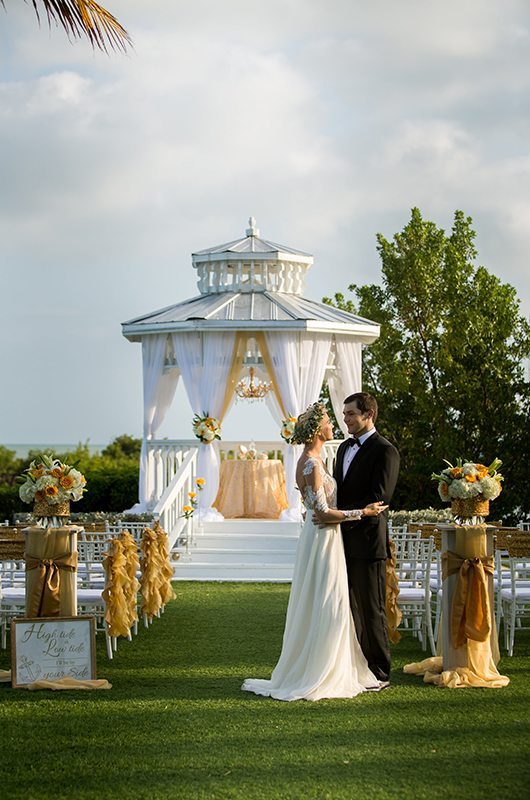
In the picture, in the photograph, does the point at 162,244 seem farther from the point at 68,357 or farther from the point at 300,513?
the point at 68,357

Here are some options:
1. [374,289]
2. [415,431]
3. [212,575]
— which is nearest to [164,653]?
[212,575]

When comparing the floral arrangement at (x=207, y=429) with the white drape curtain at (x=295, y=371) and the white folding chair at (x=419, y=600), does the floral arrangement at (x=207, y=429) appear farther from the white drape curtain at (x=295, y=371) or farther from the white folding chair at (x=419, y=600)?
the white folding chair at (x=419, y=600)

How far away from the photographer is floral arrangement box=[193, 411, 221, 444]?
1756cm

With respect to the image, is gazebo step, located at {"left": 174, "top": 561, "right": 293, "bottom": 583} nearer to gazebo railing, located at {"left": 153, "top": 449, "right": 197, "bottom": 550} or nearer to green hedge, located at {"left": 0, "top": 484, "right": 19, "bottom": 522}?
gazebo railing, located at {"left": 153, "top": 449, "right": 197, "bottom": 550}

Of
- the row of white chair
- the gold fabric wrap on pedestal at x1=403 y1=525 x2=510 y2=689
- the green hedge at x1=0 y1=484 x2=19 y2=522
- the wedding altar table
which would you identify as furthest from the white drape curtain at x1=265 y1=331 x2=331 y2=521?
the gold fabric wrap on pedestal at x1=403 y1=525 x2=510 y2=689

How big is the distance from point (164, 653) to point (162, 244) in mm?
12081

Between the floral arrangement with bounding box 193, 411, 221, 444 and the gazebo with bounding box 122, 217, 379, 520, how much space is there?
19cm

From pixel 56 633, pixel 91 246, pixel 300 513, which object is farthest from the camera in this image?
pixel 91 246

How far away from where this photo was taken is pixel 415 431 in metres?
23.0

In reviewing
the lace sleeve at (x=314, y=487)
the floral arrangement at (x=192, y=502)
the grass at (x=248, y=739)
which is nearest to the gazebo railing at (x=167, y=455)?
the floral arrangement at (x=192, y=502)

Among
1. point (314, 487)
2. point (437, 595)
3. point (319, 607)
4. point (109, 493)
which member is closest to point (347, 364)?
point (109, 493)

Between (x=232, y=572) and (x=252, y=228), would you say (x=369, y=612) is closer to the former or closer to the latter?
(x=232, y=572)

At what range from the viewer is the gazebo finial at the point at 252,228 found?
2009 cm

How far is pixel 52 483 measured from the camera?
28.3 feet
